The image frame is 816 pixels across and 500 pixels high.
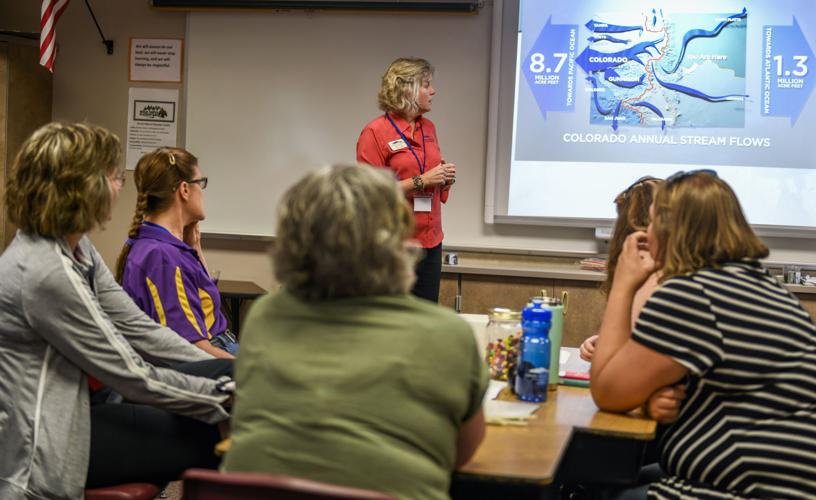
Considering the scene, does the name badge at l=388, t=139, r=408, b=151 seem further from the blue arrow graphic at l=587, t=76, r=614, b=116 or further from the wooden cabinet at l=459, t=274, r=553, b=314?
the blue arrow graphic at l=587, t=76, r=614, b=116

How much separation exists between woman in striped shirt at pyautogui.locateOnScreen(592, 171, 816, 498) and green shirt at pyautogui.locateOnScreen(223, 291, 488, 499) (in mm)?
549

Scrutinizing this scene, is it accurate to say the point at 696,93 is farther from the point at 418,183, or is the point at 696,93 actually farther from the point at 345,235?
the point at 345,235

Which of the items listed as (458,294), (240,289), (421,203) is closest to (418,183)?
(421,203)

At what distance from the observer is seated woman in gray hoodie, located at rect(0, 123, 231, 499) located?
1965 millimetres

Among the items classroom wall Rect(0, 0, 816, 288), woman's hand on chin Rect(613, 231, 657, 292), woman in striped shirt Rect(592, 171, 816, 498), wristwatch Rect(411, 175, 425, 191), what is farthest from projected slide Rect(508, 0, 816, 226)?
woman in striped shirt Rect(592, 171, 816, 498)

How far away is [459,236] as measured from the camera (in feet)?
17.7

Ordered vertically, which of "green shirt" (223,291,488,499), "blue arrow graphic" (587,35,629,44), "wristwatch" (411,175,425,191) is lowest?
"green shirt" (223,291,488,499)

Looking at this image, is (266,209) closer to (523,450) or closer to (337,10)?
(337,10)

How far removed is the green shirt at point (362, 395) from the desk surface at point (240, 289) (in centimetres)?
341

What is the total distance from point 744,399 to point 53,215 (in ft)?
4.83

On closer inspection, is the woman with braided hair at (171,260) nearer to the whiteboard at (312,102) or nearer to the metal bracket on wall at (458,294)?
the metal bracket on wall at (458,294)

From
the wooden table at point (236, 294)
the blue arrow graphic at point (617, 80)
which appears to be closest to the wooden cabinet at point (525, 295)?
the wooden table at point (236, 294)

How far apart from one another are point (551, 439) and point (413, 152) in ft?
9.30

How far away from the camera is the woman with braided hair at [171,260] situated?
2.77m
